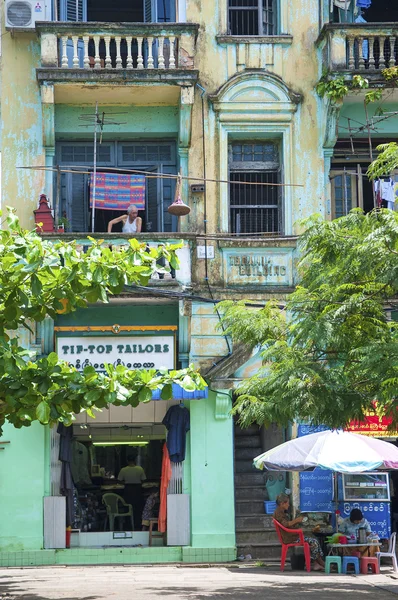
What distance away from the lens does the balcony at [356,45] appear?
19812 millimetres

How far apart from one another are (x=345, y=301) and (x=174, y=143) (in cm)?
840

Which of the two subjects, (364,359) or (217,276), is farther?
(217,276)

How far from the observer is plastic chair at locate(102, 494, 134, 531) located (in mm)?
20719

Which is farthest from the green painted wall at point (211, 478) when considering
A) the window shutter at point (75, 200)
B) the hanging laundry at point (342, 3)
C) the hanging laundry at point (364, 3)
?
the hanging laundry at point (364, 3)

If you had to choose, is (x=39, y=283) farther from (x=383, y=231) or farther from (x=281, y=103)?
(x=281, y=103)

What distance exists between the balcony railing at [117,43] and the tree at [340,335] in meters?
6.91

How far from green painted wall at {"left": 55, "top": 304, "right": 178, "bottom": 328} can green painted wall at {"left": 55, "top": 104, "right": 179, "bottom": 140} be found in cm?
316

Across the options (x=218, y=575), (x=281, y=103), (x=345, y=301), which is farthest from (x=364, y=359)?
(x=281, y=103)

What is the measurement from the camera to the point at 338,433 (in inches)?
657

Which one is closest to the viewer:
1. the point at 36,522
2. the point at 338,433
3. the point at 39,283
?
the point at 39,283

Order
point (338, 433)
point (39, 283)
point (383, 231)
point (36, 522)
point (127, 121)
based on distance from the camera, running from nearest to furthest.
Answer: point (39, 283)
point (383, 231)
point (338, 433)
point (36, 522)
point (127, 121)

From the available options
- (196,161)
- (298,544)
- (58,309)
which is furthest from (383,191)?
(58,309)

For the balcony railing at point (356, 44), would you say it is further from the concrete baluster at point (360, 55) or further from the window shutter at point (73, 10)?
the window shutter at point (73, 10)

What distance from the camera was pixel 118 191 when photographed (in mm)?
20141
